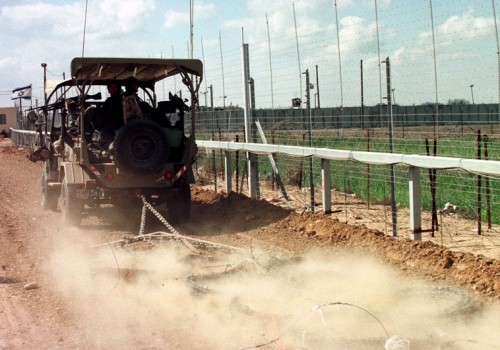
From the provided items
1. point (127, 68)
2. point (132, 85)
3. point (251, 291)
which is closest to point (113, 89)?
point (132, 85)

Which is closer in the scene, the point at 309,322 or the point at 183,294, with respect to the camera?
the point at 309,322

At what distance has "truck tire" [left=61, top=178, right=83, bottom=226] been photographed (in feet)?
33.5

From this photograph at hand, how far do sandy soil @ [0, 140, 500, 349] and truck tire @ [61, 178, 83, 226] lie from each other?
0.46 m

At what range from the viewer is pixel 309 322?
508 centimetres

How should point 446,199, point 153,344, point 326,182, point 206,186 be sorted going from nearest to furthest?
point 153,344 → point 326,182 → point 446,199 → point 206,186

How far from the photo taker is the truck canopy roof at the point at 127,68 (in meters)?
9.87

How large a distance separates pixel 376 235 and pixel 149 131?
3975 millimetres

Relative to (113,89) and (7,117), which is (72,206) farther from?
(7,117)

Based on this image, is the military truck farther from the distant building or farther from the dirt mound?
the distant building

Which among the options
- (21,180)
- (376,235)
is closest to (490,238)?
(376,235)

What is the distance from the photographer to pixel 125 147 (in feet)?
32.6

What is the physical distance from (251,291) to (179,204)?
16.0 ft

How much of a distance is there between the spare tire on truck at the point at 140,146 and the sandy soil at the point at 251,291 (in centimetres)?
120

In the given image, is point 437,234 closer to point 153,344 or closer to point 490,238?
point 490,238
